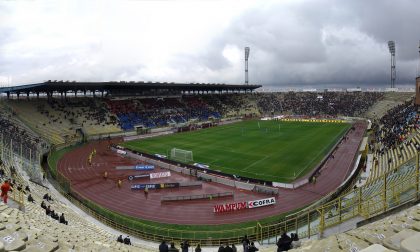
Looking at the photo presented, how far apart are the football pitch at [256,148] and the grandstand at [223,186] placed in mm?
6048

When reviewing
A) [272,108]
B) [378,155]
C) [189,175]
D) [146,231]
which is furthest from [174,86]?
[146,231]

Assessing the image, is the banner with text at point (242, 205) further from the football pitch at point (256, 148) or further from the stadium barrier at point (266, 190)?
the football pitch at point (256, 148)

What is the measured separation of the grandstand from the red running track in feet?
4.76

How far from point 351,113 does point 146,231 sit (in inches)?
3576

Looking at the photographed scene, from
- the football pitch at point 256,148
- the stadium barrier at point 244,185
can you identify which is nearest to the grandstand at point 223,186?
the stadium barrier at point 244,185

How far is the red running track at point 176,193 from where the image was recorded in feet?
78.6

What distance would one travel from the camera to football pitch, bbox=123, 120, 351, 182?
3541 centimetres

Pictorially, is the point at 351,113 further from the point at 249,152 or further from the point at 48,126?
the point at 48,126

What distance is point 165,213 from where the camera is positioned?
2452 cm

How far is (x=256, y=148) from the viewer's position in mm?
46969

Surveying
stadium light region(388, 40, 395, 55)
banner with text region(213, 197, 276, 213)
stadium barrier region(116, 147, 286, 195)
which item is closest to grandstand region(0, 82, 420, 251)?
banner with text region(213, 197, 276, 213)

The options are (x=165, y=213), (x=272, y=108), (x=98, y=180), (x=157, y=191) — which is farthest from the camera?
(x=272, y=108)

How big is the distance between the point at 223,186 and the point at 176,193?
4647 mm

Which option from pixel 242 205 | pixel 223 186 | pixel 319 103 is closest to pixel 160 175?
pixel 223 186
